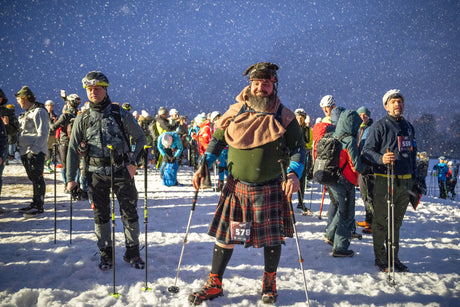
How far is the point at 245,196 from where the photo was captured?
2.80 m

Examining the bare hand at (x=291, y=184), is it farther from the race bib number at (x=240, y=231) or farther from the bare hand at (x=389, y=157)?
the bare hand at (x=389, y=157)

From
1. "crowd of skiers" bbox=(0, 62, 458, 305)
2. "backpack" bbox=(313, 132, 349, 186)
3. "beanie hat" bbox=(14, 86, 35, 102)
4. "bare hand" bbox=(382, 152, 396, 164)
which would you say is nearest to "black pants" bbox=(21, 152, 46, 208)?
"crowd of skiers" bbox=(0, 62, 458, 305)

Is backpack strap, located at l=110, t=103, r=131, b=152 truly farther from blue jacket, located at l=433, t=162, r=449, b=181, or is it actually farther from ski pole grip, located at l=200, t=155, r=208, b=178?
blue jacket, located at l=433, t=162, r=449, b=181

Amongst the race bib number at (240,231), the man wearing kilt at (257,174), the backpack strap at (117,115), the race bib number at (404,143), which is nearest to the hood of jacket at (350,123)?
the race bib number at (404,143)

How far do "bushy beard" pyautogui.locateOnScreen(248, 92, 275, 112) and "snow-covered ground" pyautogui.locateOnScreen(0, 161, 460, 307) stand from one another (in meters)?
2.24

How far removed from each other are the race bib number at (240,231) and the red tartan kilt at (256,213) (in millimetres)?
45

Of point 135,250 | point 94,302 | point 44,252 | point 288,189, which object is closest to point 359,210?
point 288,189

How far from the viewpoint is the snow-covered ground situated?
299cm

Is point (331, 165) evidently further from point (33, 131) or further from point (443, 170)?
point (443, 170)

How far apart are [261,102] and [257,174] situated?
0.80 meters

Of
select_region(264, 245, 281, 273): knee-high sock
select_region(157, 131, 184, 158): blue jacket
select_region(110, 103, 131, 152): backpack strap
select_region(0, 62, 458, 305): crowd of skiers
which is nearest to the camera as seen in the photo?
select_region(0, 62, 458, 305): crowd of skiers

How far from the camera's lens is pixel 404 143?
12.0ft

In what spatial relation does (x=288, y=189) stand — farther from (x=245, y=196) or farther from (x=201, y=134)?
(x=201, y=134)

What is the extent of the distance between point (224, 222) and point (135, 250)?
1.72 meters
